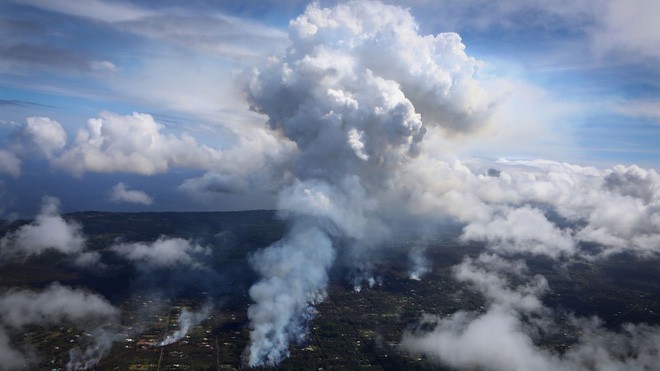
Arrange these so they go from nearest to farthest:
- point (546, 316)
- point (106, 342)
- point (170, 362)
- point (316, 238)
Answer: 1. point (170, 362)
2. point (106, 342)
3. point (316, 238)
4. point (546, 316)

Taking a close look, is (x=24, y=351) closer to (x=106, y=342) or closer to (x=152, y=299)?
(x=106, y=342)

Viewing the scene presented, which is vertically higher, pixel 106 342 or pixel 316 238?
pixel 316 238

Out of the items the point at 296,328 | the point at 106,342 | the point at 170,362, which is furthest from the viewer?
the point at 296,328

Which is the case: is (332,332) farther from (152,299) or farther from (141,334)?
(152,299)

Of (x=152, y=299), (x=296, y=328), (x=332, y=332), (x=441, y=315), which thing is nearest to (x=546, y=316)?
(x=441, y=315)

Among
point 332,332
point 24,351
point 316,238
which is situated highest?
point 316,238

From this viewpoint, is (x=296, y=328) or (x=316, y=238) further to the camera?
(x=316, y=238)
